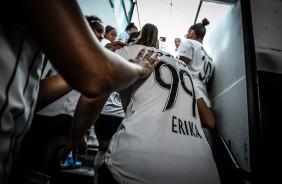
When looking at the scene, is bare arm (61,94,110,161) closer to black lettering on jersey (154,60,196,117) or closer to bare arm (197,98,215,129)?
black lettering on jersey (154,60,196,117)

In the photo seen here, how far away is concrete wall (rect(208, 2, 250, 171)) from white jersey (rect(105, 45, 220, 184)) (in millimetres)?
877

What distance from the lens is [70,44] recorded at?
45cm

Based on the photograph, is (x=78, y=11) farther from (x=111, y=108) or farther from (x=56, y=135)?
(x=111, y=108)

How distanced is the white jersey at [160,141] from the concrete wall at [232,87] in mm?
877

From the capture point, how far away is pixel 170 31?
22.5 feet

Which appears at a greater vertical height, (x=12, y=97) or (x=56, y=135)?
(x=12, y=97)

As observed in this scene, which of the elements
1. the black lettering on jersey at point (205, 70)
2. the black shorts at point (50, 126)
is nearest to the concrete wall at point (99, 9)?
the black shorts at point (50, 126)

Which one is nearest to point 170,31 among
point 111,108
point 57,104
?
point 111,108

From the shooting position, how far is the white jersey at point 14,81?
1.56 ft

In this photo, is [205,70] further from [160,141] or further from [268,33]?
[160,141]

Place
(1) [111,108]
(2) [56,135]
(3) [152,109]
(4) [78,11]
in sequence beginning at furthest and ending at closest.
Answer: (1) [111,108], (2) [56,135], (3) [152,109], (4) [78,11]

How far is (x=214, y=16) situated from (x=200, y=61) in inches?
86.1

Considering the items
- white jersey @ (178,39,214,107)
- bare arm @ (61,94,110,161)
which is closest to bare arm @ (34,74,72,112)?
bare arm @ (61,94,110,161)

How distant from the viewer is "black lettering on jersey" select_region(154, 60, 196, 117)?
4.02ft
